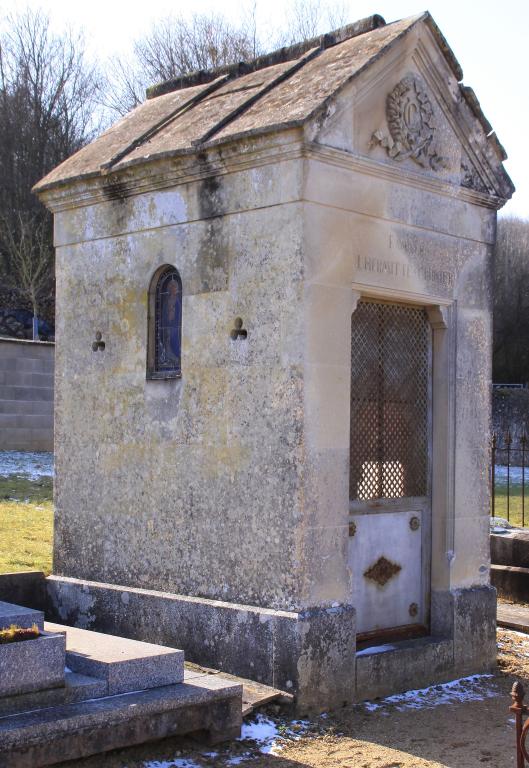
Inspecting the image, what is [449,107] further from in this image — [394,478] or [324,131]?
[394,478]

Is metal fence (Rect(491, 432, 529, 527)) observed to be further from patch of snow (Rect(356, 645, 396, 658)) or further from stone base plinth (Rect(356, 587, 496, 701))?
patch of snow (Rect(356, 645, 396, 658))

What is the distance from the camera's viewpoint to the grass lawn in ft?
29.0

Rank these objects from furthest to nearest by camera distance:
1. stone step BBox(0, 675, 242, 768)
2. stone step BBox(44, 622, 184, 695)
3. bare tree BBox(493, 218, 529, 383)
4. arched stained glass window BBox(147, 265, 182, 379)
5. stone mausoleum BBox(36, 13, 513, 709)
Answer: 1. bare tree BBox(493, 218, 529, 383)
2. arched stained glass window BBox(147, 265, 182, 379)
3. stone mausoleum BBox(36, 13, 513, 709)
4. stone step BBox(44, 622, 184, 695)
5. stone step BBox(0, 675, 242, 768)

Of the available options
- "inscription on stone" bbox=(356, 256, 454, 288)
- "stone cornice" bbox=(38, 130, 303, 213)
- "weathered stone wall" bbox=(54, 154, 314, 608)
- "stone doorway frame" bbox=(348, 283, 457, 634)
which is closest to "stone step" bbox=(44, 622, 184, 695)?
"weathered stone wall" bbox=(54, 154, 314, 608)

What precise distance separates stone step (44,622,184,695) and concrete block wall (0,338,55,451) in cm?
1127

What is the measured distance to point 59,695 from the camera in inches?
197

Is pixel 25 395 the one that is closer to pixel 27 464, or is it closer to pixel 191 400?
pixel 27 464

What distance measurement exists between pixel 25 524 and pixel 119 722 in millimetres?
5708

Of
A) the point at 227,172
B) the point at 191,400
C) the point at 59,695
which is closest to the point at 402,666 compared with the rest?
the point at 191,400

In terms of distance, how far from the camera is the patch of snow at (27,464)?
14.2 meters

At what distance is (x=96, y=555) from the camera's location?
24.6 feet

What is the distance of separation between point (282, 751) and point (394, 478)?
7.83 ft

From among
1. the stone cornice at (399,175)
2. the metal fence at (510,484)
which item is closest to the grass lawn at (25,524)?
the stone cornice at (399,175)

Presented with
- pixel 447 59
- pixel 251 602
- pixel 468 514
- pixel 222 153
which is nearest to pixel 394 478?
pixel 468 514
